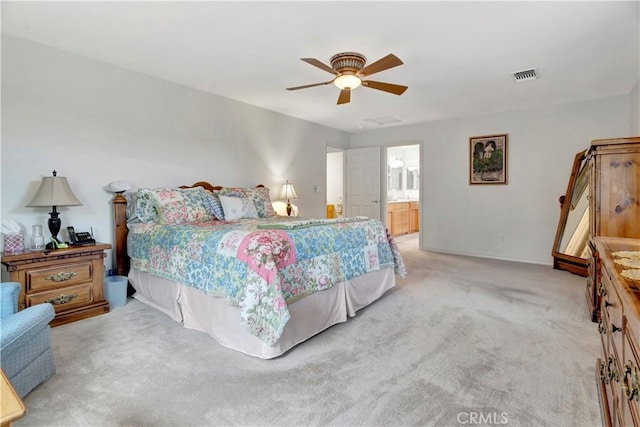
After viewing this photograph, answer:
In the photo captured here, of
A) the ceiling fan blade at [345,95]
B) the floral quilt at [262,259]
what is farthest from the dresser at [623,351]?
the ceiling fan blade at [345,95]

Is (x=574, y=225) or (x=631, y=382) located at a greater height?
(x=574, y=225)

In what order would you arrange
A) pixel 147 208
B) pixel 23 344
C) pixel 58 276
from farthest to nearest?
pixel 147 208 → pixel 58 276 → pixel 23 344

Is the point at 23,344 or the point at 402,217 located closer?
the point at 23,344

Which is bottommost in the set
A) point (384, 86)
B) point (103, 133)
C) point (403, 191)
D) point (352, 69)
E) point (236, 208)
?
point (236, 208)

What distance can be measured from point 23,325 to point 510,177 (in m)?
5.67

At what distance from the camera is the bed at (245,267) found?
82.3 inches

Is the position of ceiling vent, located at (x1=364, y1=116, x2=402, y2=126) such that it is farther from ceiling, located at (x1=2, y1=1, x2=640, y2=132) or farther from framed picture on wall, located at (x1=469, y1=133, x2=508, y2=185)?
ceiling, located at (x1=2, y1=1, x2=640, y2=132)

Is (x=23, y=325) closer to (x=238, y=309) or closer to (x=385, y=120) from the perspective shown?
(x=238, y=309)

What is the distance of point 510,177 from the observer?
5055mm

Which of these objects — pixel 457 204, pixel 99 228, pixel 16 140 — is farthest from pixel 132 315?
pixel 457 204

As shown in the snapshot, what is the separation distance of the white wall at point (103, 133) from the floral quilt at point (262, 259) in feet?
2.17

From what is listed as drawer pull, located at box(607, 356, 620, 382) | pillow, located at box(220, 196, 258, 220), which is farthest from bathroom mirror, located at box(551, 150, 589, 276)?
pillow, located at box(220, 196, 258, 220)

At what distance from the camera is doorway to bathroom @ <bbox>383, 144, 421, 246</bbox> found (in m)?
7.54

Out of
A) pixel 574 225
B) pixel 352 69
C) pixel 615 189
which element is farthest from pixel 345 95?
pixel 574 225
